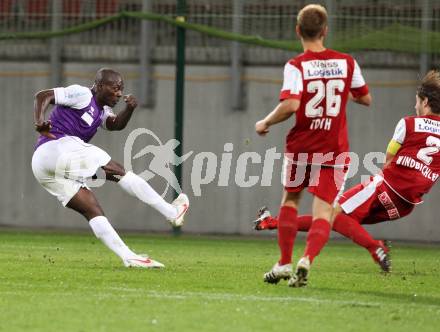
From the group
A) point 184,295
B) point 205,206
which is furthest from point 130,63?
point 184,295

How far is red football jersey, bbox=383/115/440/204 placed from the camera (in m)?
9.77

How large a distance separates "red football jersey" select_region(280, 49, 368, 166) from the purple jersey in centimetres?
Result: 247

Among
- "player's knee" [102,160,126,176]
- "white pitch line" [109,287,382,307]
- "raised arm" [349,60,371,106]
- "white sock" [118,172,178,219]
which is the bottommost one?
"white pitch line" [109,287,382,307]

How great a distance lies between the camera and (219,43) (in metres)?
15.8

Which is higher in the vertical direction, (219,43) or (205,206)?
(219,43)

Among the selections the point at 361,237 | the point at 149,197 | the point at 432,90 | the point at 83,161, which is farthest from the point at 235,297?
Answer: the point at 432,90

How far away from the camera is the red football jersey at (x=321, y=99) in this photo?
782 centimetres

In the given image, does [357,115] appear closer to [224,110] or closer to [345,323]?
[224,110]

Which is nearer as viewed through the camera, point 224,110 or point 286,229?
point 286,229

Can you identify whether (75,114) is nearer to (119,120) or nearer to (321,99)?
(119,120)

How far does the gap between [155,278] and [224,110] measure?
724cm

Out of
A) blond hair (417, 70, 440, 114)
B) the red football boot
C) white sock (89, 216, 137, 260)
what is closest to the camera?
white sock (89, 216, 137, 260)

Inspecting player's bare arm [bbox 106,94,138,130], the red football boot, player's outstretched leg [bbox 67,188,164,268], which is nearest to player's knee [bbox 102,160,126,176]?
player's outstretched leg [bbox 67,188,164,268]

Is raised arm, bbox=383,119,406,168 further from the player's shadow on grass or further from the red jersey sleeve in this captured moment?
the player's shadow on grass
